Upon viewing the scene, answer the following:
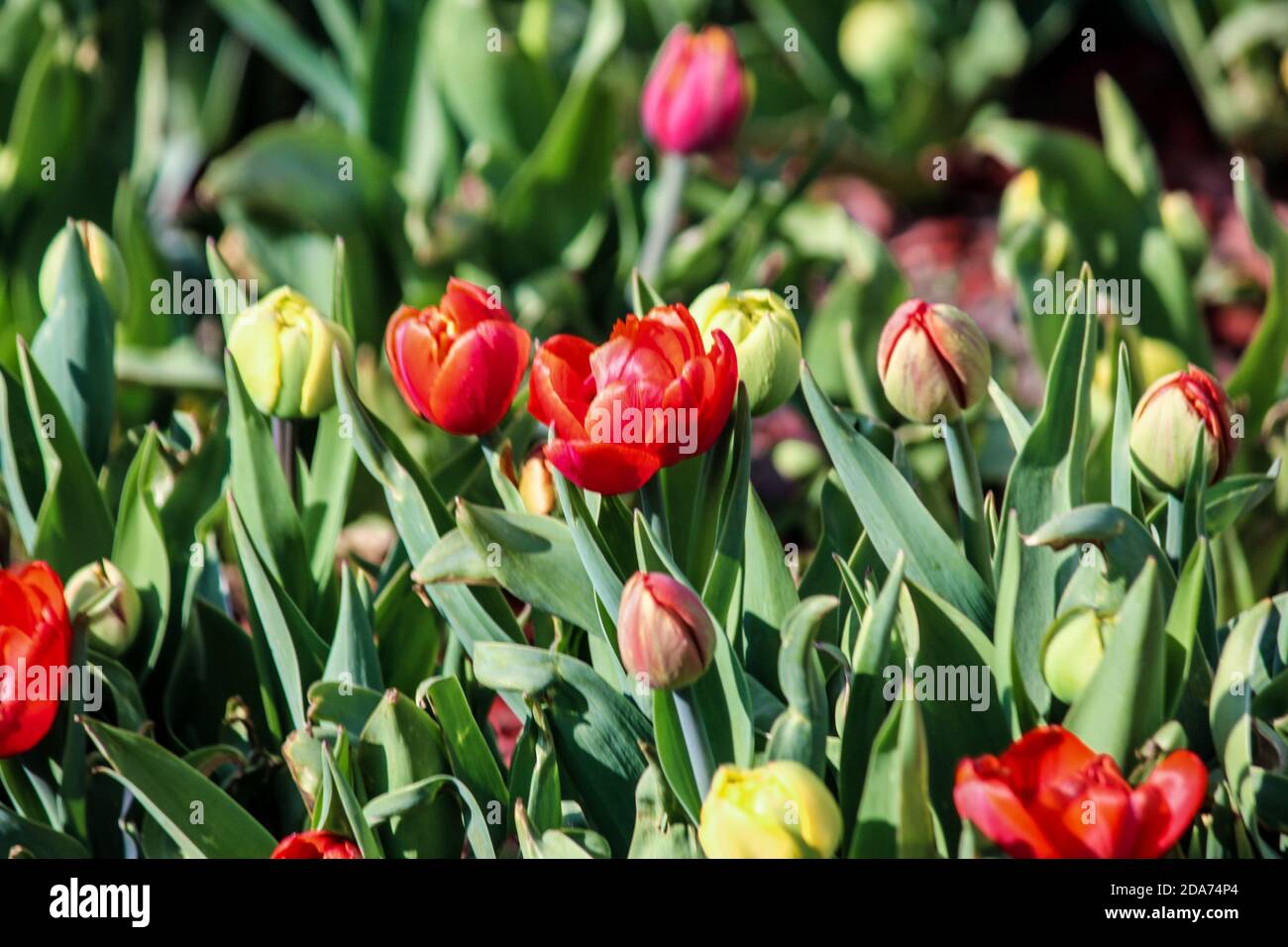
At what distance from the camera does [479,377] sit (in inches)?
40.8

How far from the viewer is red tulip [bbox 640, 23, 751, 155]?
198 centimetres

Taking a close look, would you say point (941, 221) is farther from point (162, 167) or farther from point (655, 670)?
point (655, 670)

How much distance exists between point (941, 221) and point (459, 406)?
1.92m

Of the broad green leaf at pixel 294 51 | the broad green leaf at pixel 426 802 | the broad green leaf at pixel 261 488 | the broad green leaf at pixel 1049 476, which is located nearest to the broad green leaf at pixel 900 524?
the broad green leaf at pixel 1049 476

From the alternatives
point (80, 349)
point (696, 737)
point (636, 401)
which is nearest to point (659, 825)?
point (696, 737)

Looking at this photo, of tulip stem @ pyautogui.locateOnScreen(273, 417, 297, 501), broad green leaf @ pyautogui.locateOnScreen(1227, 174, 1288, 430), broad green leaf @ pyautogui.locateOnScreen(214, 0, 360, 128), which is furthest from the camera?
broad green leaf @ pyautogui.locateOnScreen(214, 0, 360, 128)

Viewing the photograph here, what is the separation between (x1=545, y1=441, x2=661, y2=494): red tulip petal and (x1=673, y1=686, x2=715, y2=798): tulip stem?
14 cm

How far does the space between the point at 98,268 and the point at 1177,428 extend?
1.04 meters

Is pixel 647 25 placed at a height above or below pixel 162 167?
above

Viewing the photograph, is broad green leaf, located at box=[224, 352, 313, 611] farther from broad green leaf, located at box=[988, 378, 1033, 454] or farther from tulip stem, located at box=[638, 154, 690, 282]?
tulip stem, located at box=[638, 154, 690, 282]

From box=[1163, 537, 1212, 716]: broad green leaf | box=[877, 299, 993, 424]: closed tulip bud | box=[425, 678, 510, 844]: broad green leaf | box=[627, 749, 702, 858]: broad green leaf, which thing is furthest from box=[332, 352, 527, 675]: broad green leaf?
box=[1163, 537, 1212, 716]: broad green leaf

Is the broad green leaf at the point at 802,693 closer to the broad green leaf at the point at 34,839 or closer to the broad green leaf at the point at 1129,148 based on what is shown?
the broad green leaf at the point at 34,839
